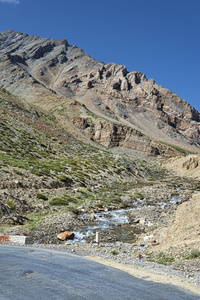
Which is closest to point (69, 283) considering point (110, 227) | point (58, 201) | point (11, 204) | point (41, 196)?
point (110, 227)

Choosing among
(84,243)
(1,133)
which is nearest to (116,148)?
(1,133)

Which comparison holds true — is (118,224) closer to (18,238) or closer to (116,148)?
(18,238)

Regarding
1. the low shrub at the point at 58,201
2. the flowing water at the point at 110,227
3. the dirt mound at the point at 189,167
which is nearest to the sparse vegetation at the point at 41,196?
the low shrub at the point at 58,201

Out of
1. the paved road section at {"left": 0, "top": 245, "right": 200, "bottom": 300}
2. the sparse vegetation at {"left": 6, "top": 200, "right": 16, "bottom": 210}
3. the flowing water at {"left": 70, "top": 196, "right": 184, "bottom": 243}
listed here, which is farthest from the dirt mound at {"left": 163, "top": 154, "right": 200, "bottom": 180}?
the paved road section at {"left": 0, "top": 245, "right": 200, "bottom": 300}

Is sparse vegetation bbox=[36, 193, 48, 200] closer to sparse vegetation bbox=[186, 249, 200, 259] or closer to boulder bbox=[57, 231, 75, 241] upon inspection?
boulder bbox=[57, 231, 75, 241]

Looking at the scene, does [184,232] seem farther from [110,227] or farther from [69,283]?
[69,283]

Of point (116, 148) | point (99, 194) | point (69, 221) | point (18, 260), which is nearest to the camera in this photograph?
point (18, 260)

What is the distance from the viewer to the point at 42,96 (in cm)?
16400

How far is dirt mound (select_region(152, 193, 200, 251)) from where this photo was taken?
1488 centimetres

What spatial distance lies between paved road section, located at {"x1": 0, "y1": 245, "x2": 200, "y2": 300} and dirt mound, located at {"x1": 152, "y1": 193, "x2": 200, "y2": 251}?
17.7 ft

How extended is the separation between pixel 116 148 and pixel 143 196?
270ft

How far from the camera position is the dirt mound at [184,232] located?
1488 cm

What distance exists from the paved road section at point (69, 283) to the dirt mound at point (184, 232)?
540 cm

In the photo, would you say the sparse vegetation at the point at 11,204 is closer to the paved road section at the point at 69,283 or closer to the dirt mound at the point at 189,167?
the paved road section at the point at 69,283
